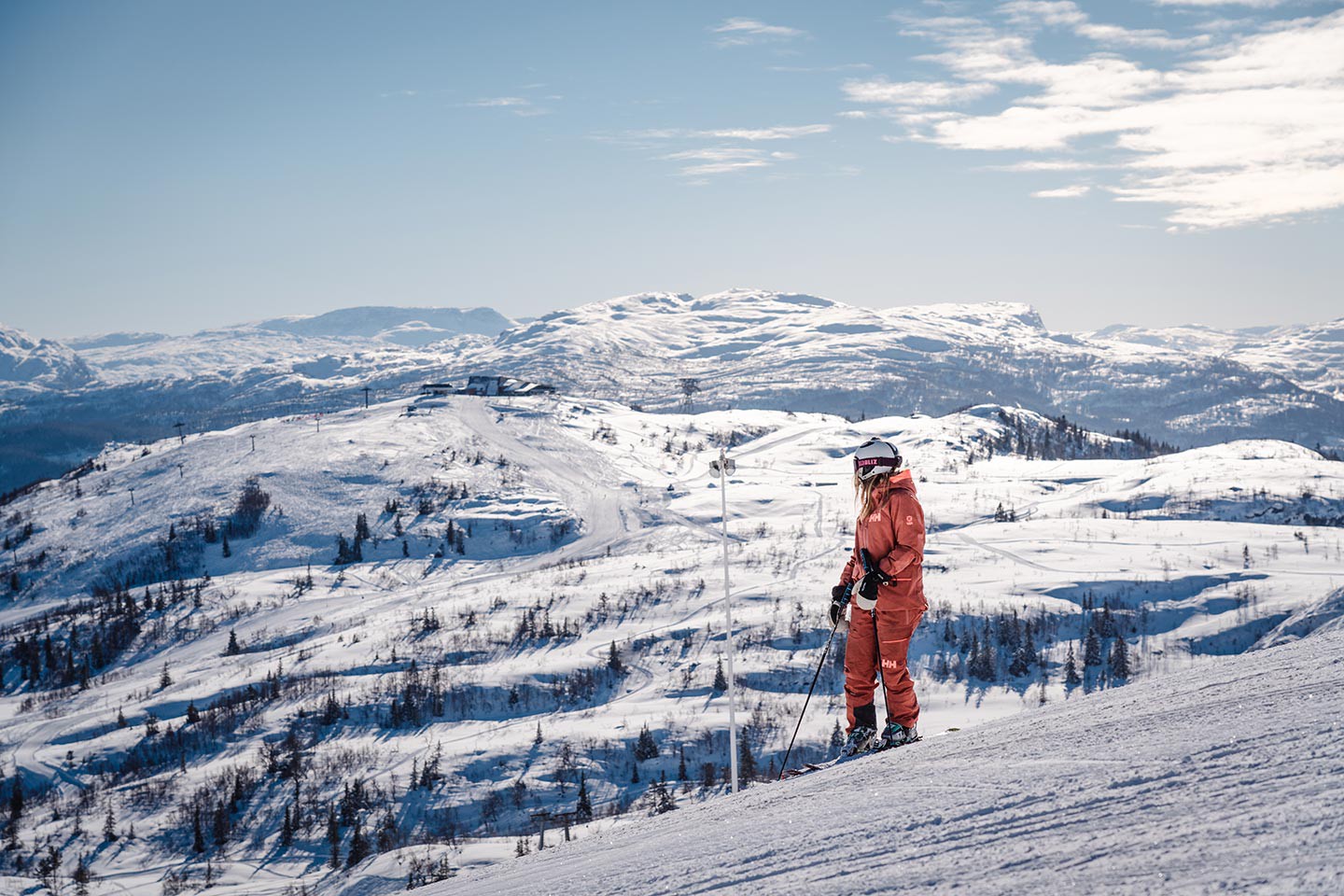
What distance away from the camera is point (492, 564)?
107 m

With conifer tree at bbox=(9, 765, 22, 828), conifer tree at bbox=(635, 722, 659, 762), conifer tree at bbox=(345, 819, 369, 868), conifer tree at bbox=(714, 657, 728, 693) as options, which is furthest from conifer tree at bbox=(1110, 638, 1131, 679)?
conifer tree at bbox=(9, 765, 22, 828)

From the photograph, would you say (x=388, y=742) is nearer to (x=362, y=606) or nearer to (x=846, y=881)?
(x=362, y=606)

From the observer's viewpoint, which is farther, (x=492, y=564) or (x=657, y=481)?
(x=657, y=481)

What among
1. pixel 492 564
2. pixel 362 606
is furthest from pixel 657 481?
pixel 362 606

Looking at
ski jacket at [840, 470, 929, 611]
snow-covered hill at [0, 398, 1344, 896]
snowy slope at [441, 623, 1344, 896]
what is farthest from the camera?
snow-covered hill at [0, 398, 1344, 896]

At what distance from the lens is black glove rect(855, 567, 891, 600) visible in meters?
9.93

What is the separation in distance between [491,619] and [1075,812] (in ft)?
261

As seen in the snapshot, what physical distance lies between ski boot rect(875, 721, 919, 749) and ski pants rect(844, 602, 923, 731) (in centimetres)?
6

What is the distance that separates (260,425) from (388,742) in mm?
115268

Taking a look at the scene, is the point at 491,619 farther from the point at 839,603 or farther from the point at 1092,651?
the point at 839,603

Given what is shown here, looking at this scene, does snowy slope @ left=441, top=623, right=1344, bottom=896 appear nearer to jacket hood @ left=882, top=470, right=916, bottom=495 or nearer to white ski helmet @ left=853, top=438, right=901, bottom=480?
jacket hood @ left=882, top=470, right=916, bottom=495

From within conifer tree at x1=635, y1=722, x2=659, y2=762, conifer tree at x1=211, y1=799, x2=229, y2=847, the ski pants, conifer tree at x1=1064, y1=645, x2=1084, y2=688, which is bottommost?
conifer tree at x1=211, y1=799, x2=229, y2=847

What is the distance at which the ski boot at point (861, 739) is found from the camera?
34.1ft

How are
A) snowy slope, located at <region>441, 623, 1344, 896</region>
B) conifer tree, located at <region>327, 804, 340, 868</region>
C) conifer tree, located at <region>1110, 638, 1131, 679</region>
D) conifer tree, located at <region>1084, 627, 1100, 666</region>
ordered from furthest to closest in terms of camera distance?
conifer tree, located at <region>1084, 627, 1100, 666</region>, conifer tree, located at <region>1110, 638, 1131, 679</region>, conifer tree, located at <region>327, 804, 340, 868</region>, snowy slope, located at <region>441, 623, 1344, 896</region>
